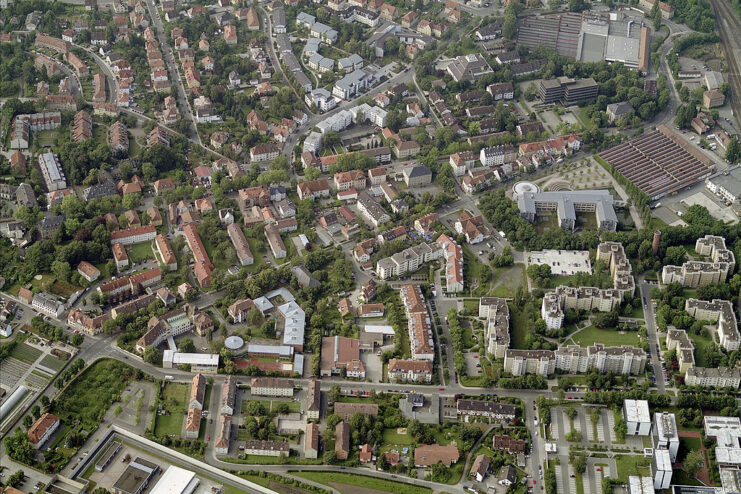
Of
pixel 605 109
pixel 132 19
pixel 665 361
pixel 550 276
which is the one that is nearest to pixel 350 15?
pixel 132 19

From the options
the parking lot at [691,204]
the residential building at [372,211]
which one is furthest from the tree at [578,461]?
the parking lot at [691,204]

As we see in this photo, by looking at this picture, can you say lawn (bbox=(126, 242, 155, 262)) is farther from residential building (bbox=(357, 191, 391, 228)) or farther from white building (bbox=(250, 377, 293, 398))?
residential building (bbox=(357, 191, 391, 228))

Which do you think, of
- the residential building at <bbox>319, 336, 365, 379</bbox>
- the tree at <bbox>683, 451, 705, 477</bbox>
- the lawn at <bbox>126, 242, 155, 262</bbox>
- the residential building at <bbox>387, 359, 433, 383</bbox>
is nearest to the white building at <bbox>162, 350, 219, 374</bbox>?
the residential building at <bbox>319, 336, 365, 379</bbox>

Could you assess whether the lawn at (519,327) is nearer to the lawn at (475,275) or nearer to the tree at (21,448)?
the lawn at (475,275)

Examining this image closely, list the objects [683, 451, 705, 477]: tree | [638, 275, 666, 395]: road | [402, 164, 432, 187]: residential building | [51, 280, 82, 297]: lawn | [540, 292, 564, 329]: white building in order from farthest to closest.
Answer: [402, 164, 432, 187]: residential building, [51, 280, 82, 297]: lawn, [540, 292, 564, 329]: white building, [638, 275, 666, 395]: road, [683, 451, 705, 477]: tree

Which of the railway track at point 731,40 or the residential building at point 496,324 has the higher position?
the residential building at point 496,324

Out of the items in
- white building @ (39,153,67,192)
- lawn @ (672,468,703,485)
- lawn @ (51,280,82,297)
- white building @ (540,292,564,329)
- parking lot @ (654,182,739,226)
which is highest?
white building @ (39,153,67,192)

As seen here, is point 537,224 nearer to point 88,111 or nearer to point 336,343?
point 336,343

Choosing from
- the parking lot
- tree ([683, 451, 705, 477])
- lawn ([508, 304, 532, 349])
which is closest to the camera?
tree ([683, 451, 705, 477])
